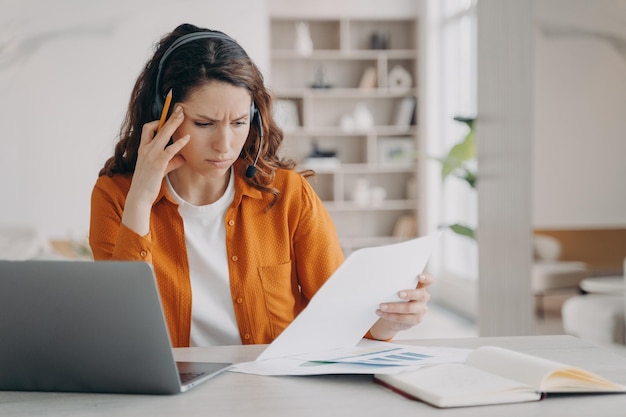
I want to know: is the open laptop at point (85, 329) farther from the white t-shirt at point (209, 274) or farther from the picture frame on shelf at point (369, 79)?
the picture frame on shelf at point (369, 79)

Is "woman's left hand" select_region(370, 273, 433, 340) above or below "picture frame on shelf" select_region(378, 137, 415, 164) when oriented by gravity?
below

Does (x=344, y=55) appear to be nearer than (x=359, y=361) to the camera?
No

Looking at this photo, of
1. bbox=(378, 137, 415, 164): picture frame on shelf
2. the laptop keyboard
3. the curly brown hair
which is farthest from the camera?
bbox=(378, 137, 415, 164): picture frame on shelf

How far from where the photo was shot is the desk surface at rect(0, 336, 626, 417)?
39.1 inches

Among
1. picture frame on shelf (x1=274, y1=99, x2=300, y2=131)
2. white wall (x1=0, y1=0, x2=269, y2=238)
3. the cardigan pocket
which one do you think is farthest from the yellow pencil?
picture frame on shelf (x1=274, y1=99, x2=300, y2=131)

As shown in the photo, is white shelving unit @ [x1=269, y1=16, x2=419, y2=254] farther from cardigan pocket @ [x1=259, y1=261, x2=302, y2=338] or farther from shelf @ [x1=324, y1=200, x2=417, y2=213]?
cardigan pocket @ [x1=259, y1=261, x2=302, y2=338]

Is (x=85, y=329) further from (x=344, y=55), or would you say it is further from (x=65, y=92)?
(x=344, y=55)

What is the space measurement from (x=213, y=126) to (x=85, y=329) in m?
0.65

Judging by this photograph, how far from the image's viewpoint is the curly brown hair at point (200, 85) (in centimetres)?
165

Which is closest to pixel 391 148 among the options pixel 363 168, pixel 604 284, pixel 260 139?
pixel 363 168

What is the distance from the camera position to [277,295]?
5.57 ft

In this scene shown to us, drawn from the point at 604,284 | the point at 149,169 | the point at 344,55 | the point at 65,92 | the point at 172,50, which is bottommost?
the point at 604,284

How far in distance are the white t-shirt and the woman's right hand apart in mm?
146

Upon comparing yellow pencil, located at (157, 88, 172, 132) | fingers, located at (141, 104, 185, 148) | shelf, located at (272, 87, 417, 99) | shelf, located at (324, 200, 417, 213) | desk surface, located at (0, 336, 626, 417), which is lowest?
shelf, located at (324, 200, 417, 213)
